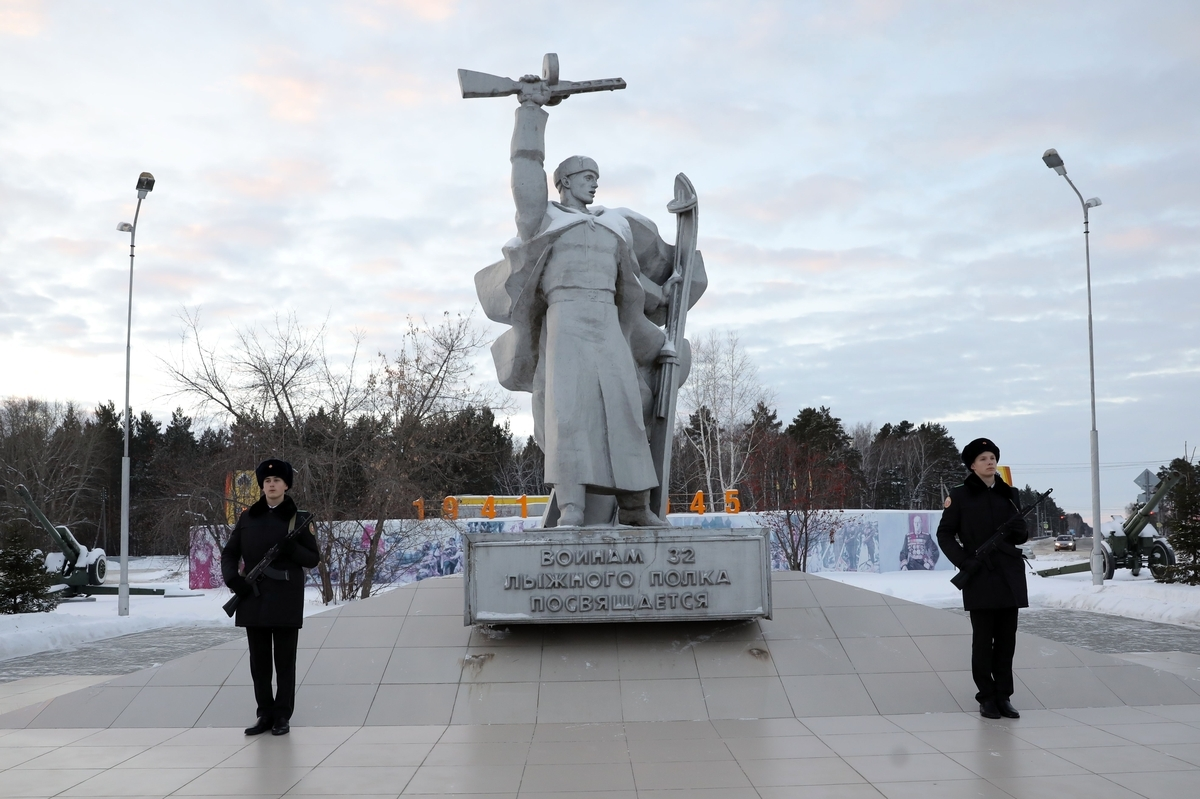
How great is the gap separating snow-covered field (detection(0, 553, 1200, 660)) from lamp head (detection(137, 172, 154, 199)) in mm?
7295

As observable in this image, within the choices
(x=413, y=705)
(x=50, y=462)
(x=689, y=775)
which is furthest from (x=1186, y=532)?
(x=50, y=462)

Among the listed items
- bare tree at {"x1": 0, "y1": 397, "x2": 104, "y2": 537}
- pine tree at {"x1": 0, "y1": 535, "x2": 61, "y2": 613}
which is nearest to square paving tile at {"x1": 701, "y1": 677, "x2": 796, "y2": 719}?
pine tree at {"x1": 0, "y1": 535, "x2": 61, "y2": 613}

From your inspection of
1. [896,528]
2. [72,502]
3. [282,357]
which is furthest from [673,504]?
[72,502]

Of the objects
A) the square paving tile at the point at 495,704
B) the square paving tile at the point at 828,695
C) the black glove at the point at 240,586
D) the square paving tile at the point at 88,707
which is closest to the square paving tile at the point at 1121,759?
the square paving tile at the point at 828,695

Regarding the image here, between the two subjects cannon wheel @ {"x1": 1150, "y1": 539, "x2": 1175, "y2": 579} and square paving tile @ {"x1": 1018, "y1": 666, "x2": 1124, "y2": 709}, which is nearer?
square paving tile @ {"x1": 1018, "y1": 666, "x2": 1124, "y2": 709}

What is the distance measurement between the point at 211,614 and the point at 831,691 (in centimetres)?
1404

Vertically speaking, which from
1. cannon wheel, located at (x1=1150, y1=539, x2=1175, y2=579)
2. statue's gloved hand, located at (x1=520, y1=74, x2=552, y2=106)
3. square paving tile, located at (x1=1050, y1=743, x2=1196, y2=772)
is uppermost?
statue's gloved hand, located at (x1=520, y1=74, x2=552, y2=106)

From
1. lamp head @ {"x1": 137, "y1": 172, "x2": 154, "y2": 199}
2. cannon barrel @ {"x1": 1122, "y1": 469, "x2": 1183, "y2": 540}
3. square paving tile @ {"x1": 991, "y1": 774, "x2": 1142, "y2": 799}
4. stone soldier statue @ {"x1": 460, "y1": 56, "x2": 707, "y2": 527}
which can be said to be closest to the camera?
square paving tile @ {"x1": 991, "y1": 774, "x2": 1142, "y2": 799}

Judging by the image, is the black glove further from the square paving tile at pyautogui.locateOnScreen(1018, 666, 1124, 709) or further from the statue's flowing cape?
the square paving tile at pyautogui.locateOnScreen(1018, 666, 1124, 709)

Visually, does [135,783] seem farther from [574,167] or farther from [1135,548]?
[1135,548]

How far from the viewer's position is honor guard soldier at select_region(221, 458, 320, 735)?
5289 millimetres

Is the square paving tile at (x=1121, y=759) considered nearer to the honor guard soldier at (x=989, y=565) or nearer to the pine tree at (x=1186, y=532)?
the honor guard soldier at (x=989, y=565)

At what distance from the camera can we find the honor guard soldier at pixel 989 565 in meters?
5.32

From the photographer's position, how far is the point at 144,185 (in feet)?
56.6
